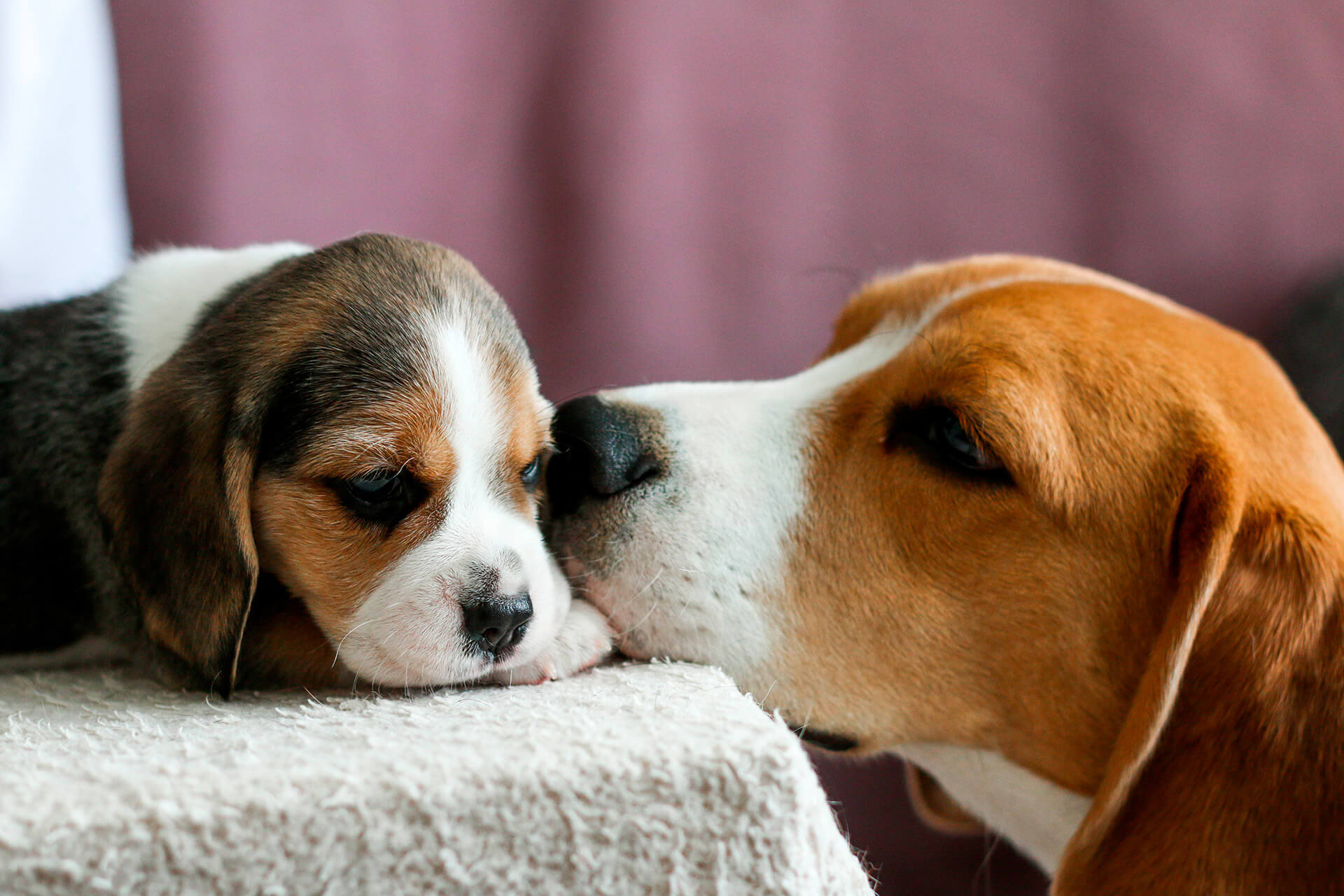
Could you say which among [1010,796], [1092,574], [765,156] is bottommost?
[1010,796]

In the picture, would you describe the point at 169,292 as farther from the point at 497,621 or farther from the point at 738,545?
the point at 738,545

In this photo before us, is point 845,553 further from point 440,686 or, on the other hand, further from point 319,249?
point 319,249

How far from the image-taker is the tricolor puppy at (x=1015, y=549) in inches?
54.6

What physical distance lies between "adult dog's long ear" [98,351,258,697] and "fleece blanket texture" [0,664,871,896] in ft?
0.70

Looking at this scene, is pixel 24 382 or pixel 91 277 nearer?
pixel 24 382

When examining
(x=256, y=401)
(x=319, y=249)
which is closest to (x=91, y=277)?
(x=319, y=249)

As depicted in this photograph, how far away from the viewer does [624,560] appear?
1501 millimetres

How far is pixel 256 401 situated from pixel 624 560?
1.77 feet

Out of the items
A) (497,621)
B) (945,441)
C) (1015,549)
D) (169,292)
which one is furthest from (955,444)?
(169,292)

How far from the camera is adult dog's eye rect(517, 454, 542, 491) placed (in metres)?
1.50

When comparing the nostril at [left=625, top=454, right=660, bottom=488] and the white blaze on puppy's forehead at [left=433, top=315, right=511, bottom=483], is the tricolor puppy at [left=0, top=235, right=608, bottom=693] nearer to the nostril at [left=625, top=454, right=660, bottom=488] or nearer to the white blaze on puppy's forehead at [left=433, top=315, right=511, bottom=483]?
the white blaze on puppy's forehead at [left=433, top=315, right=511, bottom=483]

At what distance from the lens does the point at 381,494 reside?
136cm

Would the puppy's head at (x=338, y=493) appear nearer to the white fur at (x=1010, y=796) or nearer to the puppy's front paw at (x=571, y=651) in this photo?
the puppy's front paw at (x=571, y=651)

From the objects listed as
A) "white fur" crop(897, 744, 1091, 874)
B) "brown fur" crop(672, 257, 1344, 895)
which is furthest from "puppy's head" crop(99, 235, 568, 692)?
"white fur" crop(897, 744, 1091, 874)
